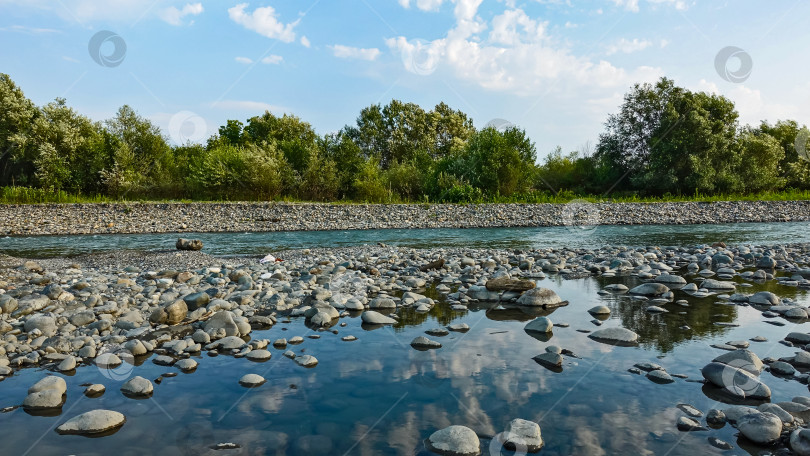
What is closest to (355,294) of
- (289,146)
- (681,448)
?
(681,448)

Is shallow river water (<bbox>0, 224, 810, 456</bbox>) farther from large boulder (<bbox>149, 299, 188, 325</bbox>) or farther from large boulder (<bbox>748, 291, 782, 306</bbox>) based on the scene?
large boulder (<bbox>149, 299, 188, 325</bbox>)

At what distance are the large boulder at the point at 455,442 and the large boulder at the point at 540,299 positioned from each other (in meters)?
3.73

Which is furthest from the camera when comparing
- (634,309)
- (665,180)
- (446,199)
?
(665,180)

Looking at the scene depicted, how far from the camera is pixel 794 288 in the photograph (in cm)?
731

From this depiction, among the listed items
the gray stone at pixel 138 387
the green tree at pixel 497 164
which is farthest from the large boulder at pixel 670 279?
the green tree at pixel 497 164

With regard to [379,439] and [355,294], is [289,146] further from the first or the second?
[379,439]

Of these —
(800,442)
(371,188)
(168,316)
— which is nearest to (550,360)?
(800,442)

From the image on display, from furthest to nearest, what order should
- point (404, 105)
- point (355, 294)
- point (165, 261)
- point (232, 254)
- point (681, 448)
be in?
1. point (404, 105)
2. point (232, 254)
3. point (165, 261)
4. point (355, 294)
5. point (681, 448)

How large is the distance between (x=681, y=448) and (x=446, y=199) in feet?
93.0

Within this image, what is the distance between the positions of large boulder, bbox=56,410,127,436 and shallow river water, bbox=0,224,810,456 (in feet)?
0.21

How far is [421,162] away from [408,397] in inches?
1450

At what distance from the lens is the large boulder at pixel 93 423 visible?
3.04 metres

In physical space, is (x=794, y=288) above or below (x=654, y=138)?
below

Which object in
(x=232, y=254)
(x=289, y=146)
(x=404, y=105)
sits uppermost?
(x=404, y=105)
